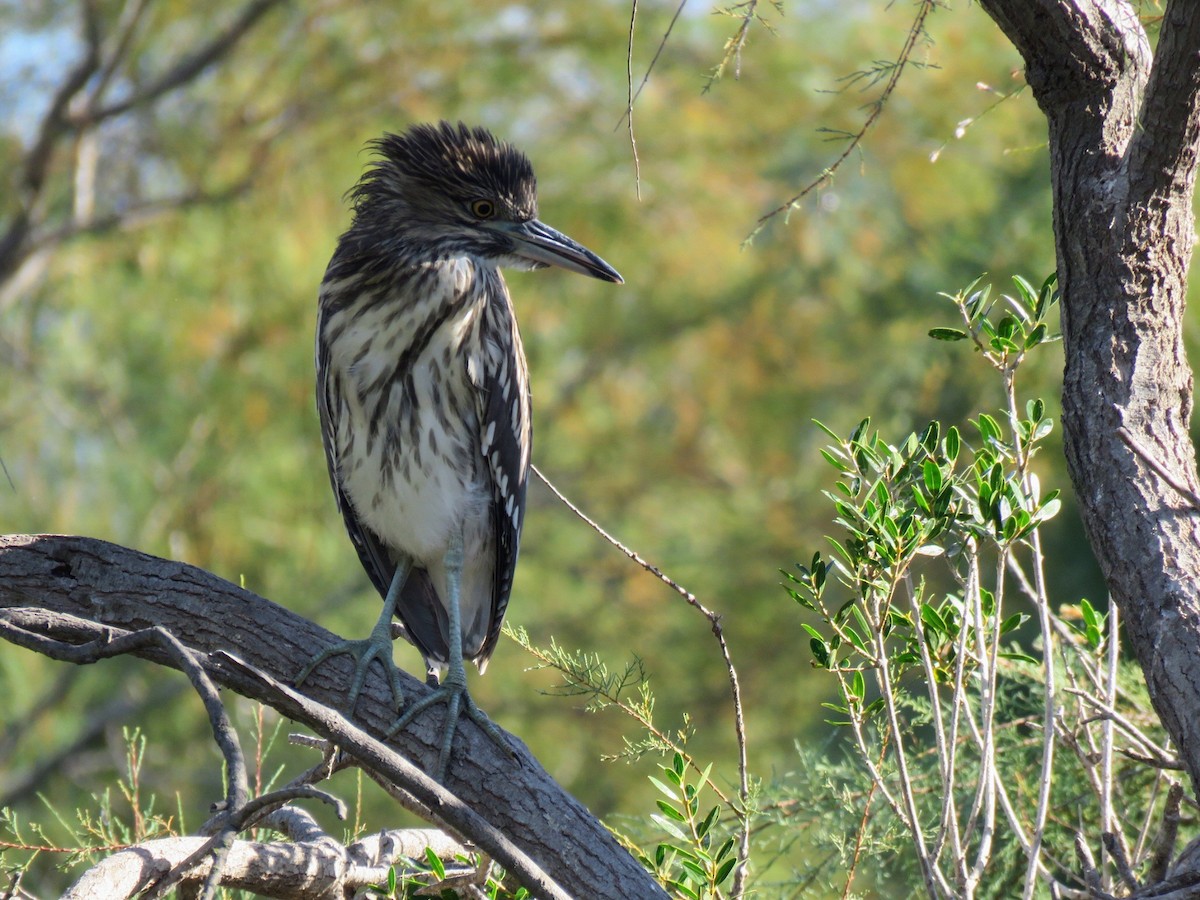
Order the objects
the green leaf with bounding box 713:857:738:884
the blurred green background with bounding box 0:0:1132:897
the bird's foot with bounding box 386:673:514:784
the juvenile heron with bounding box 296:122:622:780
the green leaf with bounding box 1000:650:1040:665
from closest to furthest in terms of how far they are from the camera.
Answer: the green leaf with bounding box 713:857:738:884
the green leaf with bounding box 1000:650:1040:665
the bird's foot with bounding box 386:673:514:784
the juvenile heron with bounding box 296:122:622:780
the blurred green background with bounding box 0:0:1132:897

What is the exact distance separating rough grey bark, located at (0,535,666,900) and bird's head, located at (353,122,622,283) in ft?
3.99

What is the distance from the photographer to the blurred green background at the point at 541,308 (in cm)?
787

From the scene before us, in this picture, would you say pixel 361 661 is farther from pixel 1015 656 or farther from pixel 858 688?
pixel 1015 656

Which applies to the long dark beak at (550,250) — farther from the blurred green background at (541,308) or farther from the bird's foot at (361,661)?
the blurred green background at (541,308)

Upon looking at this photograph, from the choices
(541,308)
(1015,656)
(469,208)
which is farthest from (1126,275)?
(541,308)

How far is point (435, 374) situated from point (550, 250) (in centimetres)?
46

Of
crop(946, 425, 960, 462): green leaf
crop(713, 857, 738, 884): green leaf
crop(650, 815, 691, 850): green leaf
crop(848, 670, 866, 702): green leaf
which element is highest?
A: crop(946, 425, 960, 462): green leaf

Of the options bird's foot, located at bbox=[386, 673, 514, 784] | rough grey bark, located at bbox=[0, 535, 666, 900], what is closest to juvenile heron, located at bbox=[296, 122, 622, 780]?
bird's foot, located at bbox=[386, 673, 514, 784]

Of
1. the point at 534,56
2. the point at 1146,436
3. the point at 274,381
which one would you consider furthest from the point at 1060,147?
the point at 534,56

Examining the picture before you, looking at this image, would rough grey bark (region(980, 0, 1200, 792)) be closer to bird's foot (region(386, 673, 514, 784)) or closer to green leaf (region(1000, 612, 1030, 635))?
green leaf (region(1000, 612, 1030, 635))

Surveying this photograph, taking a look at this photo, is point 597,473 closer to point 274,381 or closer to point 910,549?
point 274,381

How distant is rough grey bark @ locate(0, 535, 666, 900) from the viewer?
7.22 ft

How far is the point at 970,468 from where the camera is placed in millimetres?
2180

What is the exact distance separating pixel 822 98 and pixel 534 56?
203 cm
